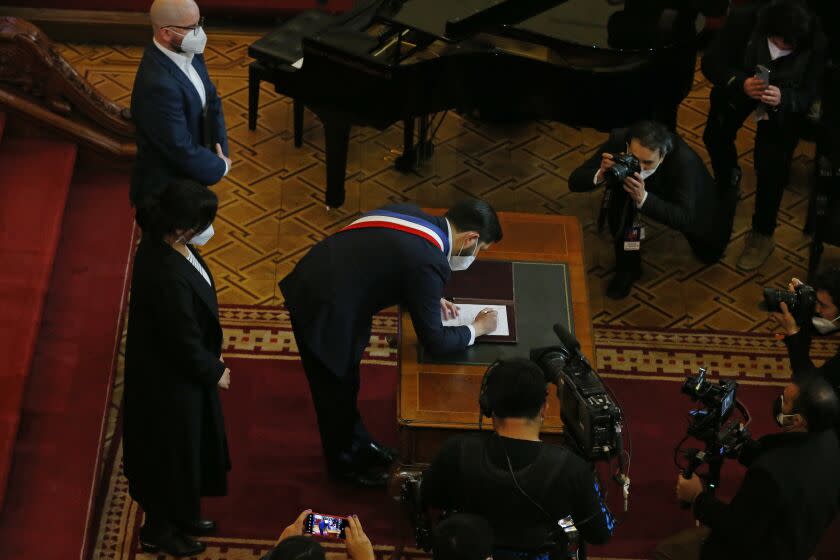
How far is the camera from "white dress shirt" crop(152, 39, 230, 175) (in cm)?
477

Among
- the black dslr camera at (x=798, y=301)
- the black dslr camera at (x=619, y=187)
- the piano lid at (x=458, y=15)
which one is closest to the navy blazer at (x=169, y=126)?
the piano lid at (x=458, y=15)

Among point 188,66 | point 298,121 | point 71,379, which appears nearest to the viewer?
point 188,66

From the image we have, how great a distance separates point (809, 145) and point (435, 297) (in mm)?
3800

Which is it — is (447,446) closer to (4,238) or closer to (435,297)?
(435,297)

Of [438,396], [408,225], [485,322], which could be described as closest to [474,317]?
[485,322]

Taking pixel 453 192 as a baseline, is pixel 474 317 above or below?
above

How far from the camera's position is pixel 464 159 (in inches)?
265

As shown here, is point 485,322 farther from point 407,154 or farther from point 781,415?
point 407,154

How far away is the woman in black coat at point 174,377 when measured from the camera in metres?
3.82

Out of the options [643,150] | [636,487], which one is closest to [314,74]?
[643,150]

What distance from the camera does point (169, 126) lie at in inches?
190

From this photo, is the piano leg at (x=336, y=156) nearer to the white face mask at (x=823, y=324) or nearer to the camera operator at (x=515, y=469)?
the white face mask at (x=823, y=324)

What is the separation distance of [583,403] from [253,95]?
362 cm

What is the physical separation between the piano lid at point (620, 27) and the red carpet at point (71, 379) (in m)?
2.28
